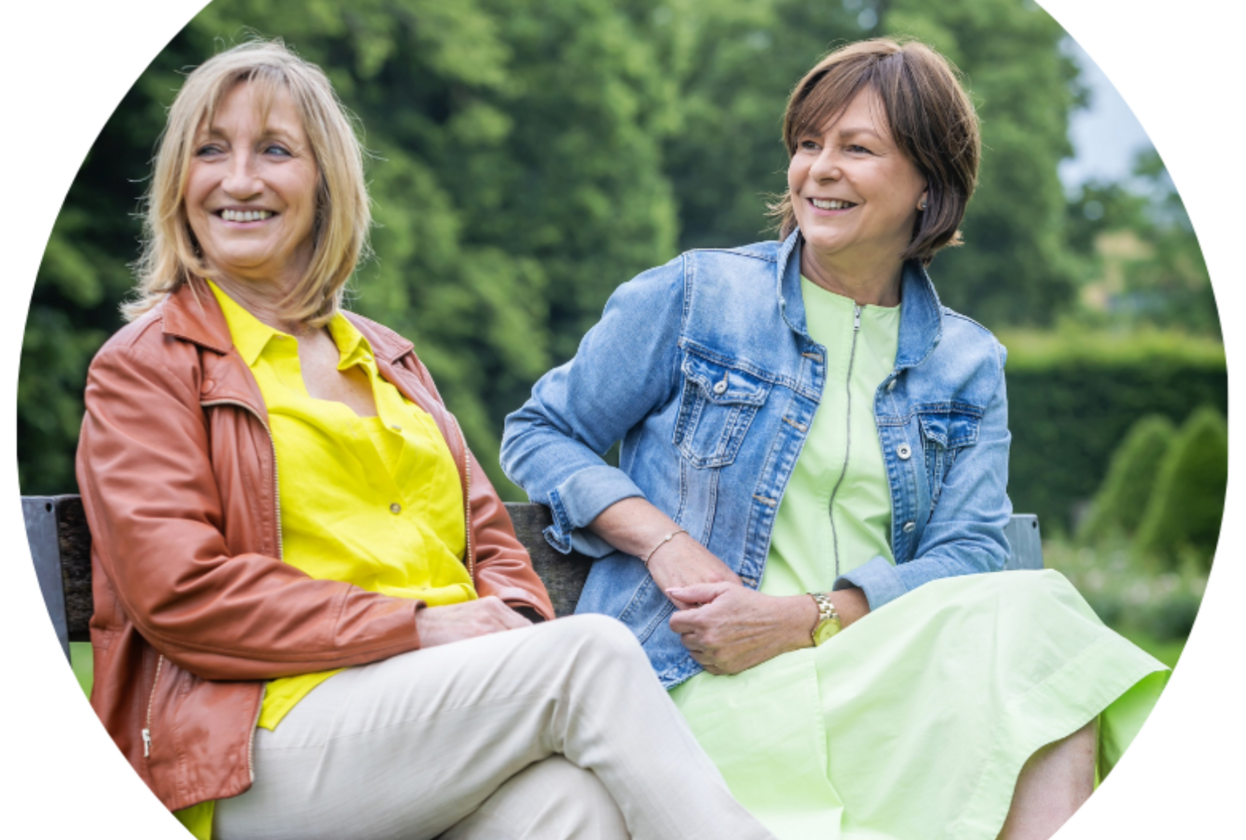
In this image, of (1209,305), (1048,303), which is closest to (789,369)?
(1048,303)

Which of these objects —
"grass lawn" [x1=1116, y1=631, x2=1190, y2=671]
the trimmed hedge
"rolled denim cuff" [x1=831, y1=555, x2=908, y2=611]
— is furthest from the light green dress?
the trimmed hedge

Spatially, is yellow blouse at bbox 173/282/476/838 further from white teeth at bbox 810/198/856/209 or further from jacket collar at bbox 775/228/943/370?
white teeth at bbox 810/198/856/209

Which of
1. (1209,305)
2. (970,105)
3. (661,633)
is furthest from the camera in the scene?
(1209,305)

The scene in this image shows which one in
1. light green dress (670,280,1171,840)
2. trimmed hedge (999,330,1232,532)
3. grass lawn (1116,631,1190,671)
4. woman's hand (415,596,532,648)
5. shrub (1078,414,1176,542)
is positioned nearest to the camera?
woman's hand (415,596,532,648)

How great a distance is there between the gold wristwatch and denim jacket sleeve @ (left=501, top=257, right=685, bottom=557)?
0.50 meters

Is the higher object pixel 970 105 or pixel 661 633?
pixel 970 105

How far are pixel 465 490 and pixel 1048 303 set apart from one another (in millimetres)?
25788

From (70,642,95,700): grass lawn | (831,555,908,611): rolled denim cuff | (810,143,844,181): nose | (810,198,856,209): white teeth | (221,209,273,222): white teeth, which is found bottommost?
(70,642,95,700): grass lawn

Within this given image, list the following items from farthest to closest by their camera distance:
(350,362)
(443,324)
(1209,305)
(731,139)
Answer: (1209,305) → (731,139) → (443,324) → (350,362)

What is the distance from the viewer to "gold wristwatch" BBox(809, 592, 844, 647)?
294cm

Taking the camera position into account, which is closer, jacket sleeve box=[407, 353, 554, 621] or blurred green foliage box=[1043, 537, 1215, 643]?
jacket sleeve box=[407, 353, 554, 621]

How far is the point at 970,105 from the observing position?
3262 millimetres

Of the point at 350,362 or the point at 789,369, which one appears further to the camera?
the point at 789,369

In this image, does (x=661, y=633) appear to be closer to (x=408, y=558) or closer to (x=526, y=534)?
(x=526, y=534)
